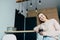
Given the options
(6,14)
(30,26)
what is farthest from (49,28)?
(6,14)

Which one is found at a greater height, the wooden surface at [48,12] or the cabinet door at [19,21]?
the wooden surface at [48,12]

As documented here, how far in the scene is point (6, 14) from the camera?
2.74 metres

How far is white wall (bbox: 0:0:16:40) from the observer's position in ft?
8.54

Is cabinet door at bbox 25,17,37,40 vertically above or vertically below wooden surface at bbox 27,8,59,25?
below

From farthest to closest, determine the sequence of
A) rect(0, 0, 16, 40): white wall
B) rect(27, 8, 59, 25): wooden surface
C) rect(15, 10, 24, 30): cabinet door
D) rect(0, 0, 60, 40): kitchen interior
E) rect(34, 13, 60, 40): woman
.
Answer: rect(15, 10, 24, 30): cabinet door
rect(27, 8, 59, 25): wooden surface
rect(0, 0, 60, 40): kitchen interior
rect(0, 0, 16, 40): white wall
rect(34, 13, 60, 40): woman

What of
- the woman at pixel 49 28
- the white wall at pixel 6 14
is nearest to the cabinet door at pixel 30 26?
the white wall at pixel 6 14

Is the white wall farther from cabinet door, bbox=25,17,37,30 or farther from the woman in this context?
the woman

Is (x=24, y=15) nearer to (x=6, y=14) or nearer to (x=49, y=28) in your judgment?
(x=6, y=14)

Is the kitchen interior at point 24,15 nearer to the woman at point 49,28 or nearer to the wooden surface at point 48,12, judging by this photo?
the wooden surface at point 48,12

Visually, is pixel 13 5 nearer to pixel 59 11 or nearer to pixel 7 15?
pixel 7 15

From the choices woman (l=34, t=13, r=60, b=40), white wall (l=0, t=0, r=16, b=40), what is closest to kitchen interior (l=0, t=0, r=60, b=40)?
white wall (l=0, t=0, r=16, b=40)

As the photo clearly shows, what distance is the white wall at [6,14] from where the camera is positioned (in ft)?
8.54

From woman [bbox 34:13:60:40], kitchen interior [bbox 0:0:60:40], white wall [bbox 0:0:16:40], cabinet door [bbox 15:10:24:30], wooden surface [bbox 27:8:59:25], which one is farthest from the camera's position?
cabinet door [bbox 15:10:24:30]

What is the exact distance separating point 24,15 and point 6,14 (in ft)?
1.48
